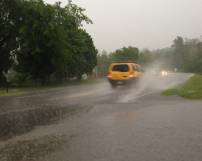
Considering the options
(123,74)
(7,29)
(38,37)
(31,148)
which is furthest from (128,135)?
(7,29)

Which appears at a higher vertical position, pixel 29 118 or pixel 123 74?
pixel 123 74

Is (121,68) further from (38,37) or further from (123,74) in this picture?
(38,37)

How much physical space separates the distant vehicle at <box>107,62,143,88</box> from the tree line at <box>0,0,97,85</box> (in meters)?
12.6

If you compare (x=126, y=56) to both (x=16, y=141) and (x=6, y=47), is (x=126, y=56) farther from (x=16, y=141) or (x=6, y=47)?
(x=16, y=141)

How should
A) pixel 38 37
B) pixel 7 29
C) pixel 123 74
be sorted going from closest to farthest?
pixel 123 74, pixel 38 37, pixel 7 29

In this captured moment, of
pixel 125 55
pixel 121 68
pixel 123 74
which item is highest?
pixel 125 55

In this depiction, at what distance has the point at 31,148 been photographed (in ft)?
31.8

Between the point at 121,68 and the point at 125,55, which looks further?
the point at 125,55

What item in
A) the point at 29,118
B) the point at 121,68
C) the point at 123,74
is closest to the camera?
the point at 29,118

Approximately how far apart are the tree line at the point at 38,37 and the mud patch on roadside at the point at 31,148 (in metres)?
36.0

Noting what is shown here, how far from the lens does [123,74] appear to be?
35062 mm

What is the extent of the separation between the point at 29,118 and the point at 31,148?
5.62 metres

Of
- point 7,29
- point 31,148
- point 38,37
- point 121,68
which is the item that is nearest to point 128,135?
point 31,148

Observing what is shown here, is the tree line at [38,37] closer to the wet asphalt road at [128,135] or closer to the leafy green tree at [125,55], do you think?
the wet asphalt road at [128,135]
